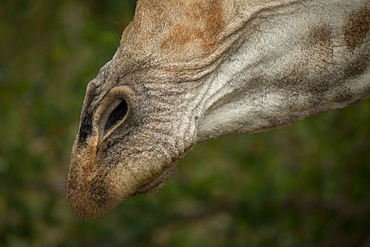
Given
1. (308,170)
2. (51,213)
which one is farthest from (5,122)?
(308,170)

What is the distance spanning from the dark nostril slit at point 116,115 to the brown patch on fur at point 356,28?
0.68m

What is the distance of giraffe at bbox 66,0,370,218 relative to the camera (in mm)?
1954

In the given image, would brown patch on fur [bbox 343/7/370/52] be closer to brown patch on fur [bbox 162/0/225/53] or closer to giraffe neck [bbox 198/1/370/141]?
giraffe neck [bbox 198/1/370/141]

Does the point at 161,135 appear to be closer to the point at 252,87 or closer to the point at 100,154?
the point at 100,154

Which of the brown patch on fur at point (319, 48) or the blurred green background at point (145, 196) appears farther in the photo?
the blurred green background at point (145, 196)

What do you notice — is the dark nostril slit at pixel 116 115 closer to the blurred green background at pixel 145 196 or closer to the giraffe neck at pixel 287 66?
the giraffe neck at pixel 287 66

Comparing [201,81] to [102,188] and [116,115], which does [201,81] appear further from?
[102,188]

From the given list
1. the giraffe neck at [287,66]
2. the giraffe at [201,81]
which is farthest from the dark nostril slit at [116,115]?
the giraffe neck at [287,66]

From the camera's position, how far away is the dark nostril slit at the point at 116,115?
199 centimetres

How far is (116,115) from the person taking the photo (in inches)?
79.2

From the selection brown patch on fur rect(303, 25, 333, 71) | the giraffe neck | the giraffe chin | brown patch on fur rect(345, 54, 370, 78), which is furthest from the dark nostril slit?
brown patch on fur rect(345, 54, 370, 78)

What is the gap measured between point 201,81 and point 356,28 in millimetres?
477

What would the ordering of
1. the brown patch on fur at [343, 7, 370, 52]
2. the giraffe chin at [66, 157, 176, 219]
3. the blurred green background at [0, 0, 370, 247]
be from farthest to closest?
1. the blurred green background at [0, 0, 370, 247]
2. the brown patch on fur at [343, 7, 370, 52]
3. the giraffe chin at [66, 157, 176, 219]

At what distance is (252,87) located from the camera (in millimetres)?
2166
